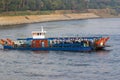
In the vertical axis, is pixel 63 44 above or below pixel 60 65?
below

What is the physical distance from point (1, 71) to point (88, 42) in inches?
938

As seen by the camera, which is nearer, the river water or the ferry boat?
the river water

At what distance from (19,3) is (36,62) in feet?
426

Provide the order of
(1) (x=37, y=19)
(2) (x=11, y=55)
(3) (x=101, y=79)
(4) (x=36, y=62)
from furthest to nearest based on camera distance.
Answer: (1) (x=37, y=19)
(2) (x=11, y=55)
(4) (x=36, y=62)
(3) (x=101, y=79)

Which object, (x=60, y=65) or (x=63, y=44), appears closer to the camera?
(x=60, y=65)

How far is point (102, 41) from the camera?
273ft

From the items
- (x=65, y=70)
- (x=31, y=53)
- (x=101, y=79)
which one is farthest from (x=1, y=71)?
(x=31, y=53)

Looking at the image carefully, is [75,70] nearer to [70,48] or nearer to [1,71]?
[1,71]

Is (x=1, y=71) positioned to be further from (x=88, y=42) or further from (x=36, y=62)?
(x=88, y=42)

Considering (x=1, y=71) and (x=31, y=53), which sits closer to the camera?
(x=1, y=71)

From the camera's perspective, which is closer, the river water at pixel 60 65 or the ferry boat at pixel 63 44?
the river water at pixel 60 65

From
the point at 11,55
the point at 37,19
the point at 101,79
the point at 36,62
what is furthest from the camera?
the point at 37,19

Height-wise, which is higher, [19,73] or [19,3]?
[19,73]

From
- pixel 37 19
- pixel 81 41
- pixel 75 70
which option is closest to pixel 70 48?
pixel 81 41
